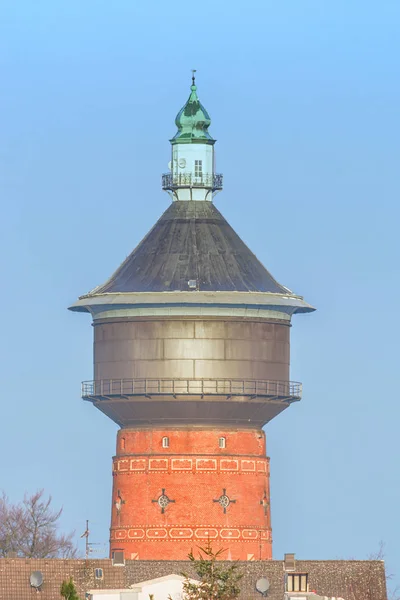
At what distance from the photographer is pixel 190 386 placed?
11844 cm

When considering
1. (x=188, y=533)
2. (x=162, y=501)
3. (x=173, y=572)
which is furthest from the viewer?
(x=162, y=501)

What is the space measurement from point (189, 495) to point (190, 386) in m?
4.34

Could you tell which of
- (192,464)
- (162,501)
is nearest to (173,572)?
(162,501)

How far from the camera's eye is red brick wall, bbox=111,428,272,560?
119625 mm

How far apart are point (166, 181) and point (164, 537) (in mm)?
14204

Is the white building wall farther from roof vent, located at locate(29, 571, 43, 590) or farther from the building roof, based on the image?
roof vent, located at locate(29, 571, 43, 590)

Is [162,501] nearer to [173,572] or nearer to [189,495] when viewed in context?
[189,495]

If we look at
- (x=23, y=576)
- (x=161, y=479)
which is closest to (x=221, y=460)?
(x=161, y=479)

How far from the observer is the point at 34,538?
135750 mm

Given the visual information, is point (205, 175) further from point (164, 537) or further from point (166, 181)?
point (164, 537)

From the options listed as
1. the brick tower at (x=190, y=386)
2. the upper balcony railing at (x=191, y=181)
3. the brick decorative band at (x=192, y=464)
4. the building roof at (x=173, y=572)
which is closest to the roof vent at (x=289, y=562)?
the building roof at (x=173, y=572)

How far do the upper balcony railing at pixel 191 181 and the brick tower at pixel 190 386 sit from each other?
2.34 meters

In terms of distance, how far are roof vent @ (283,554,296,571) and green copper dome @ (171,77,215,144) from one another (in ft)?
56.8

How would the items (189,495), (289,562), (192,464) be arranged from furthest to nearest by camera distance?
(192,464), (189,495), (289,562)
